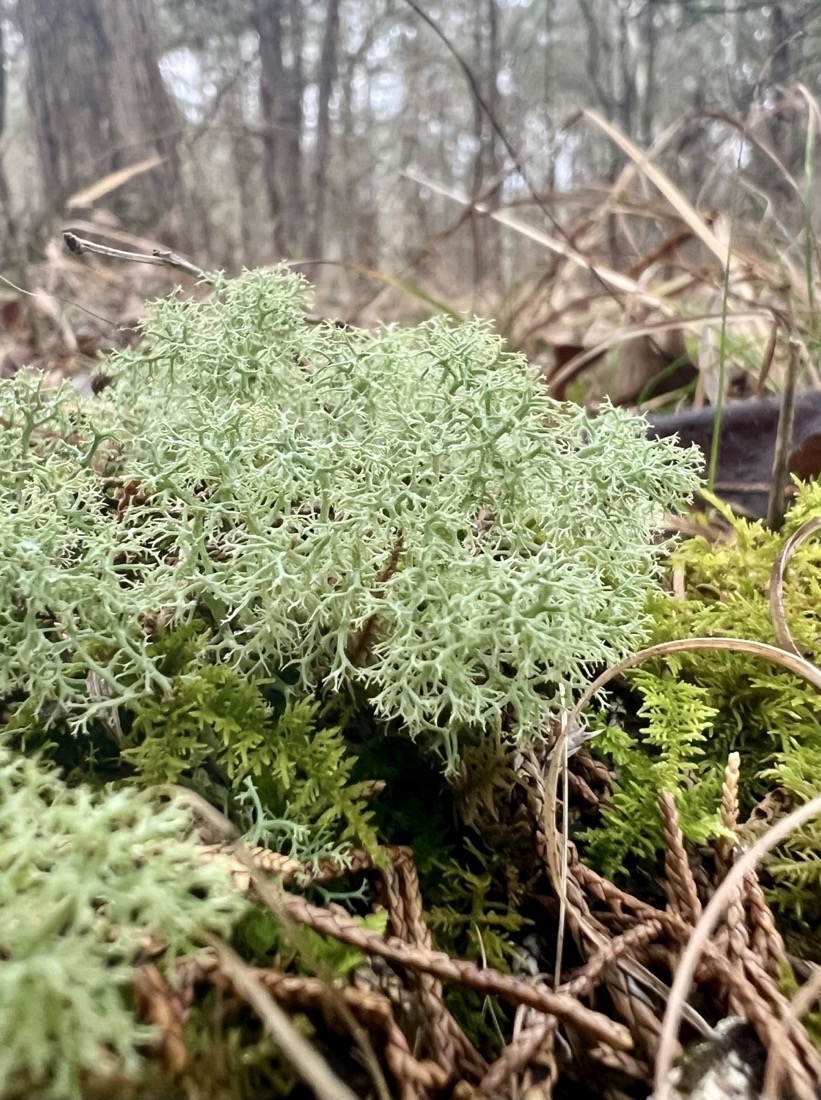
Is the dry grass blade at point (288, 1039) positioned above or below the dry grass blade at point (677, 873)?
above

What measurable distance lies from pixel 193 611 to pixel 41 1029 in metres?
0.57

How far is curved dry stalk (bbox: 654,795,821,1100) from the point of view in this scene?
61cm

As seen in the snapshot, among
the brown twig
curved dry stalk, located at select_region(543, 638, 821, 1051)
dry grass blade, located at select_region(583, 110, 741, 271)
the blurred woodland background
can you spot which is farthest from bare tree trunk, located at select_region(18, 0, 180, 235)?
curved dry stalk, located at select_region(543, 638, 821, 1051)

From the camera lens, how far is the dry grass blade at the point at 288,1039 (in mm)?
526

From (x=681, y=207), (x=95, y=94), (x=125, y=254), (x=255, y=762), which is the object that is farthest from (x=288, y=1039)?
(x=95, y=94)

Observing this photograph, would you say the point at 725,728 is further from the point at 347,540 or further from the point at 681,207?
the point at 681,207

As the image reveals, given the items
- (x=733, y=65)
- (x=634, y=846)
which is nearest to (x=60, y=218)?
(x=634, y=846)

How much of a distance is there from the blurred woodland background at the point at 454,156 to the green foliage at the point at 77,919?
1.46 m

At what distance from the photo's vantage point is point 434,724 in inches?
32.0

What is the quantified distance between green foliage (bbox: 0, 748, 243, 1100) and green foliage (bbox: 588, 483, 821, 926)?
49 centimetres

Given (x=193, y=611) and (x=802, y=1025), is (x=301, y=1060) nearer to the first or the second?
(x=802, y=1025)

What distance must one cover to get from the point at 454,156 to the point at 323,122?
2.51 meters

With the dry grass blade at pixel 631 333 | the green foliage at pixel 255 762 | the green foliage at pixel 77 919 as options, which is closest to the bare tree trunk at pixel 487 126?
the dry grass blade at pixel 631 333

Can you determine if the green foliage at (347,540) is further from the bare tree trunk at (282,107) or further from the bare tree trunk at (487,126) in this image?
the bare tree trunk at (282,107)
